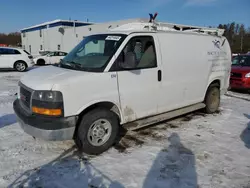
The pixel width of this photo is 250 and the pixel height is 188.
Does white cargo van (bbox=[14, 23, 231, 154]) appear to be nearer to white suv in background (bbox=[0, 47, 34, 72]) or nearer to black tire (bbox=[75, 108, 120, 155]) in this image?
black tire (bbox=[75, 108, 120, 155])

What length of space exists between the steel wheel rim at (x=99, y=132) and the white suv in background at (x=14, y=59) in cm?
1388

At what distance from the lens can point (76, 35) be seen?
106 ft

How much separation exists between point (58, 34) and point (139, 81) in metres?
36.3

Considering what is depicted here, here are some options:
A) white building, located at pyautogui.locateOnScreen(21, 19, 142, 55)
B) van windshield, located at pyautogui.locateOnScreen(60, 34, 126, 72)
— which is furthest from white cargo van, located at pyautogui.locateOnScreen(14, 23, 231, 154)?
white building, located at pyautogui.locateOnScreen(21, 19, 142, 55)

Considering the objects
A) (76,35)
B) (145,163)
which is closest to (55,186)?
(145,163)

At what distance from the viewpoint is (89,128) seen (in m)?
3.84

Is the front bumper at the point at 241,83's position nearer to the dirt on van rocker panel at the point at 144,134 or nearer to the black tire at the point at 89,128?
the dirt on van rocker panel at the point at 144,134

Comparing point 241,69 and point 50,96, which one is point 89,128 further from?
point 241,69

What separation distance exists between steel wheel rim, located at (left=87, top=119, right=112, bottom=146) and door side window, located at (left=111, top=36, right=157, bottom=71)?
3.10 feet

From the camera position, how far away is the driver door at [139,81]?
13.5 feet

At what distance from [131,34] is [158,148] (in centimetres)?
216

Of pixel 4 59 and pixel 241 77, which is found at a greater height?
pixel 4 59

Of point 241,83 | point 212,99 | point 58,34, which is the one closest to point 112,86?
point 212,99

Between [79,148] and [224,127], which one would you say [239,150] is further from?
[79,148]
